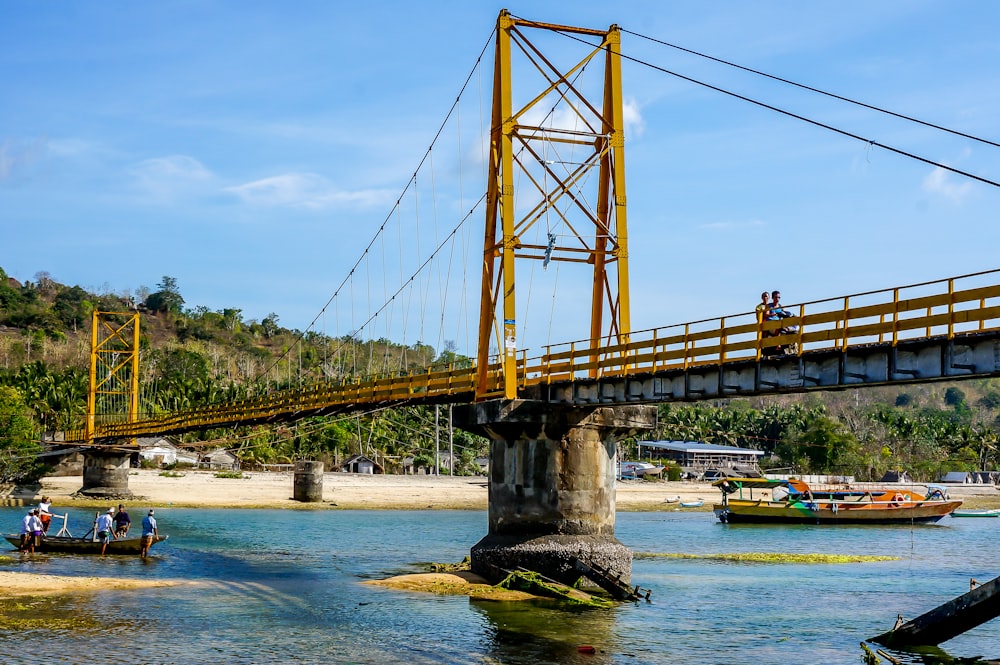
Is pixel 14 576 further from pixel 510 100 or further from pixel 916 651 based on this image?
pixel 916 651

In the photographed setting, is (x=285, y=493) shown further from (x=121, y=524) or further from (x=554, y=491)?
(x=554, y=491)

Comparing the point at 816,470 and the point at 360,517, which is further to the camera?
the point at 816,470

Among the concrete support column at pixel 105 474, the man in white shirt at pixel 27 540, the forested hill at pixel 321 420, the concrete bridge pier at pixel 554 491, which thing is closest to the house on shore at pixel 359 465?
the forested hill at pixel 321 420

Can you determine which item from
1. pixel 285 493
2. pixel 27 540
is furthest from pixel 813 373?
pixel 285 493

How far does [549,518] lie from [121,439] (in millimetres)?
48680

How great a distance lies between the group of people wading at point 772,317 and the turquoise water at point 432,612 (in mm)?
7098

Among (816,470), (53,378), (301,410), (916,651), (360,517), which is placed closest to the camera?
(916,651)

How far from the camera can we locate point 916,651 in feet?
79.7

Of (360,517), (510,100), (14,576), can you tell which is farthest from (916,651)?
(360,517)

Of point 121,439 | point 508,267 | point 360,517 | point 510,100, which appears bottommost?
point 360,517

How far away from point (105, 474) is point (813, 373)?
59678 mm

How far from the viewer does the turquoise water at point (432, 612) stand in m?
24.0

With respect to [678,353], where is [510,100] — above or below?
above

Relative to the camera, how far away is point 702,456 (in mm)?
138250
